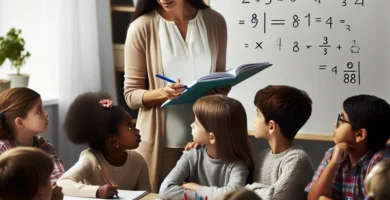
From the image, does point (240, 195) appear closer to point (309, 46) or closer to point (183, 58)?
point (183, 58)

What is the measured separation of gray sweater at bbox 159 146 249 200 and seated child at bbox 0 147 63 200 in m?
0.78

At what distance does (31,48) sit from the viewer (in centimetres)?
492

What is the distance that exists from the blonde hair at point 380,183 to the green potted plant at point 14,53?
2905mm

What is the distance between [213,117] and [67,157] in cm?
221

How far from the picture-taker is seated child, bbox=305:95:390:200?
2531 mm

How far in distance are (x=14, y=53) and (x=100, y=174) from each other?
5.58ft

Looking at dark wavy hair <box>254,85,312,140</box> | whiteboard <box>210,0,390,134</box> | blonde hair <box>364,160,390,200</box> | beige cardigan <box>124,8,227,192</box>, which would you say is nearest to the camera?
blonde hair <box>364,160,390,200</box>

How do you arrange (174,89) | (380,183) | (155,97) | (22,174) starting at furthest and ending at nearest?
(155,97) < (174,89) < (22,174) < (380,183)

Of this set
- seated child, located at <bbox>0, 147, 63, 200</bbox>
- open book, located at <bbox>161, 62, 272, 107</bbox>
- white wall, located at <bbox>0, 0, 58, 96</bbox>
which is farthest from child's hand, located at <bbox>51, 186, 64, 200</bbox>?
white wall, located at <bbox>0, 0, 58, 96</bbox>

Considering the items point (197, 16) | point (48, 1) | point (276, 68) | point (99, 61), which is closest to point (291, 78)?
point (276, 68)

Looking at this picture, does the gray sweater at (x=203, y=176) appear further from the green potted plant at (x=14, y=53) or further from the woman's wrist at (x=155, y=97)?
the green potted plant at (x=14, y=53)

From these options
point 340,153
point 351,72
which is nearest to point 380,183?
point 340,153

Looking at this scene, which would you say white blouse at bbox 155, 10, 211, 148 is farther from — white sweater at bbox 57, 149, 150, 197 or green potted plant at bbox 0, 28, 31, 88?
green potted plant at bbox 0, 28, 31, 88

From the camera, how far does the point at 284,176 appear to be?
2.60 meters
